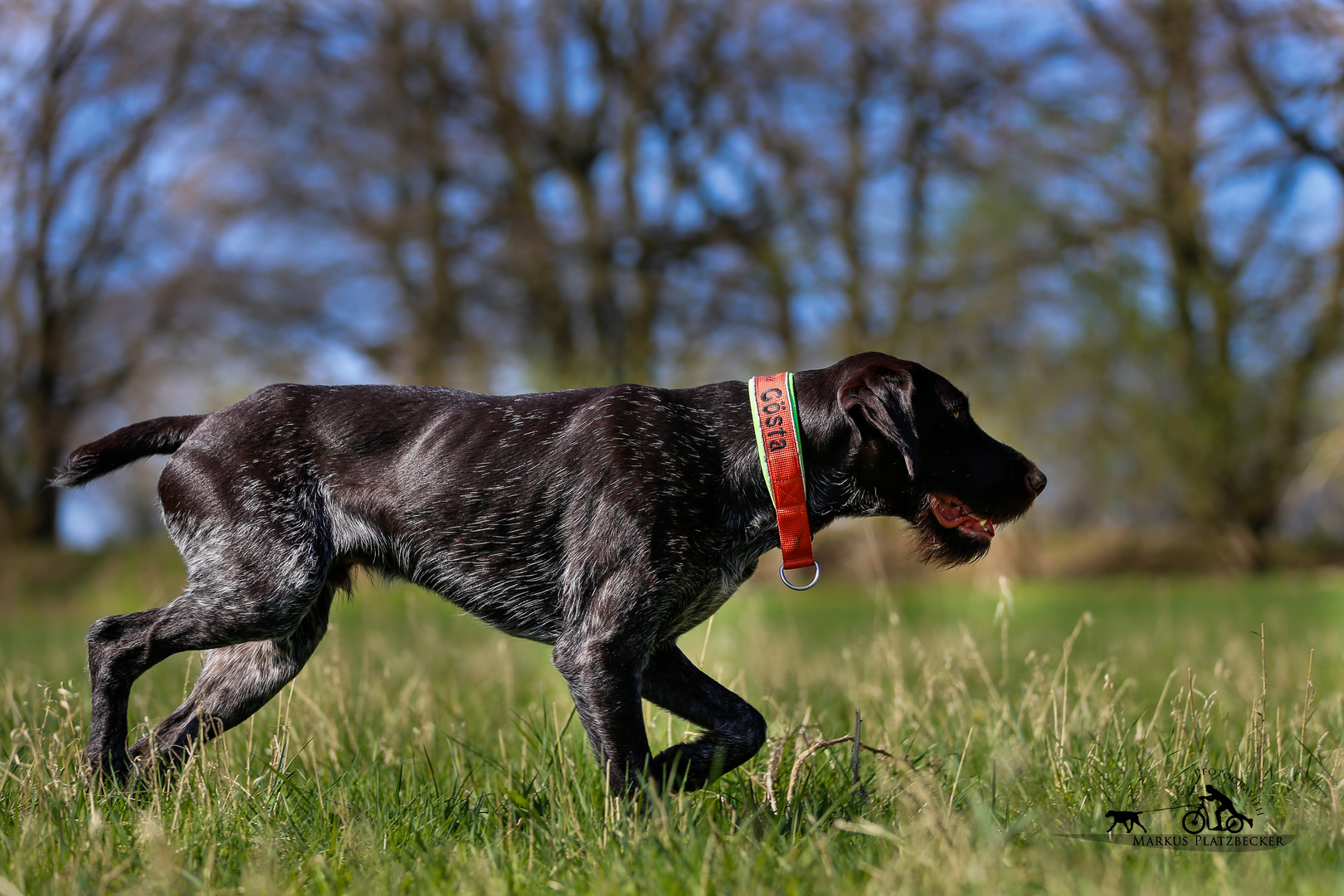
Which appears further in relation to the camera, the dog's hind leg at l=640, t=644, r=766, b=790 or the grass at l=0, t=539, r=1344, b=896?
the dog's hind leg at l=640, t=644, r=766, b=790

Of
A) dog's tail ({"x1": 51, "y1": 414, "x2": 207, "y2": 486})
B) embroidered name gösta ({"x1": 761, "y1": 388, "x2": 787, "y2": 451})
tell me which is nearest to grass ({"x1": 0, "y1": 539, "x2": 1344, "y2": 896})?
dog's tail ({"x1": 51, "y1": 414, "x2": 207, "y2": 486})

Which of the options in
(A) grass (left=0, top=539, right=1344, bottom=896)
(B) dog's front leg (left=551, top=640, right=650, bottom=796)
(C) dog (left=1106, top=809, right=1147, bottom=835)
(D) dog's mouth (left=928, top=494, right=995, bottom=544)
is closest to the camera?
(A) grass (left=0, top=539, right=1344, bottom=896)

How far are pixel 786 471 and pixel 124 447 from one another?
2.34 metres

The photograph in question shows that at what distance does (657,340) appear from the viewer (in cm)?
2147

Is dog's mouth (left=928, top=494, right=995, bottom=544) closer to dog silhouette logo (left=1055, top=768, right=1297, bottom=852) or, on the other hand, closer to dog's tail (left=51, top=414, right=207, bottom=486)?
dog silhouette logo (left=1055, top=768, right=1297, bottom=852)

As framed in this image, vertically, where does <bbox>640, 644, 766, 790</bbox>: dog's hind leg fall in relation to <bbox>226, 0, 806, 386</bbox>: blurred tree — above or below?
below

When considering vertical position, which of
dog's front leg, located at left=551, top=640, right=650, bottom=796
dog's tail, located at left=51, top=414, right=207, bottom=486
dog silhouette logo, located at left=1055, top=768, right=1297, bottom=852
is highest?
dog's tail, located at left=51, top=414, right=207, bottom=486

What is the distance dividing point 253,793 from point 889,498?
2.26 metres

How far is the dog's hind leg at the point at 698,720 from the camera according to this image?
3.44m

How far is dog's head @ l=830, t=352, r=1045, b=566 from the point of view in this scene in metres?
3.61

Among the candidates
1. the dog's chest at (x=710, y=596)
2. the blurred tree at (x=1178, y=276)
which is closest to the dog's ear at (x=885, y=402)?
the dog's chest at (x=710, y=596)

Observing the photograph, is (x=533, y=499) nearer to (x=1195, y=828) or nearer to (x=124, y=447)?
(x=124, y=447)

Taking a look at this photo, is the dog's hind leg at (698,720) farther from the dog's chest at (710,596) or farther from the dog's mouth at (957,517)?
the dog's mouth at (957,517)

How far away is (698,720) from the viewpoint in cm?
377
